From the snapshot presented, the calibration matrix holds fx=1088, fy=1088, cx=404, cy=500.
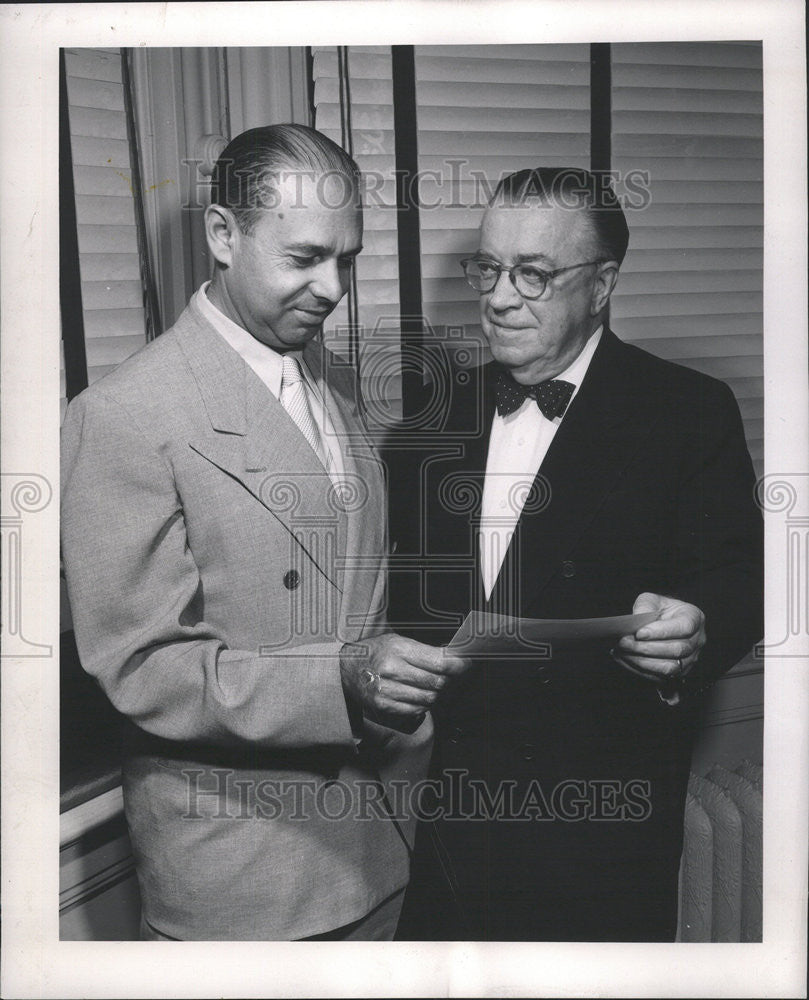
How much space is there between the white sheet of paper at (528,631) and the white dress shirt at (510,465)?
0.05 metres

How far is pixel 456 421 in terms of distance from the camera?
6.25 feet

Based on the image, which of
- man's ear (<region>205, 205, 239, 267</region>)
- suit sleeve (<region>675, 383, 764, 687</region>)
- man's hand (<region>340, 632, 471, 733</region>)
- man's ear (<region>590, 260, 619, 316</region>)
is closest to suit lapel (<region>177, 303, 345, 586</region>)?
man's ear (<region>205, 205, 239, 267</region>)

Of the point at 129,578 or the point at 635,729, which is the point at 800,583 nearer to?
the point at 635,729

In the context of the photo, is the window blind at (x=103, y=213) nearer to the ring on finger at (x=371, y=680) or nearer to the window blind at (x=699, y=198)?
the ring on finger at (x=371, y=680)

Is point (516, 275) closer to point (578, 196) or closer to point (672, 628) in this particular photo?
point (578, 196)

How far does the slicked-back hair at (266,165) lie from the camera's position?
1812 mm

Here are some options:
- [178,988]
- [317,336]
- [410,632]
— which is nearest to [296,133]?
[317,336]

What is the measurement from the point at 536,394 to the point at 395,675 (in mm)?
534

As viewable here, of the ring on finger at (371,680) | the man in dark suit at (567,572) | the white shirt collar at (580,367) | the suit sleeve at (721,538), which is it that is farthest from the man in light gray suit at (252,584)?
the suit sleeve at (721,538)

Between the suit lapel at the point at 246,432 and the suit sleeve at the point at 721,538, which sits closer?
the suit lapel at the point at 246,432

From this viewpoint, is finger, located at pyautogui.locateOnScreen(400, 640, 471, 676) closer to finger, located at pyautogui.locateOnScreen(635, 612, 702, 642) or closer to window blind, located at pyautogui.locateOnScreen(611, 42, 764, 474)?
finger, located at pyautogui.locateOnScreen(635, 612, 702, 642)

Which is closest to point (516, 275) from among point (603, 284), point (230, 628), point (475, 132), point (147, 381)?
point (603, 284)

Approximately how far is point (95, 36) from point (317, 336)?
668mm

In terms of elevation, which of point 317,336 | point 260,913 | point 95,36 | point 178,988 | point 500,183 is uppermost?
point 95,36
